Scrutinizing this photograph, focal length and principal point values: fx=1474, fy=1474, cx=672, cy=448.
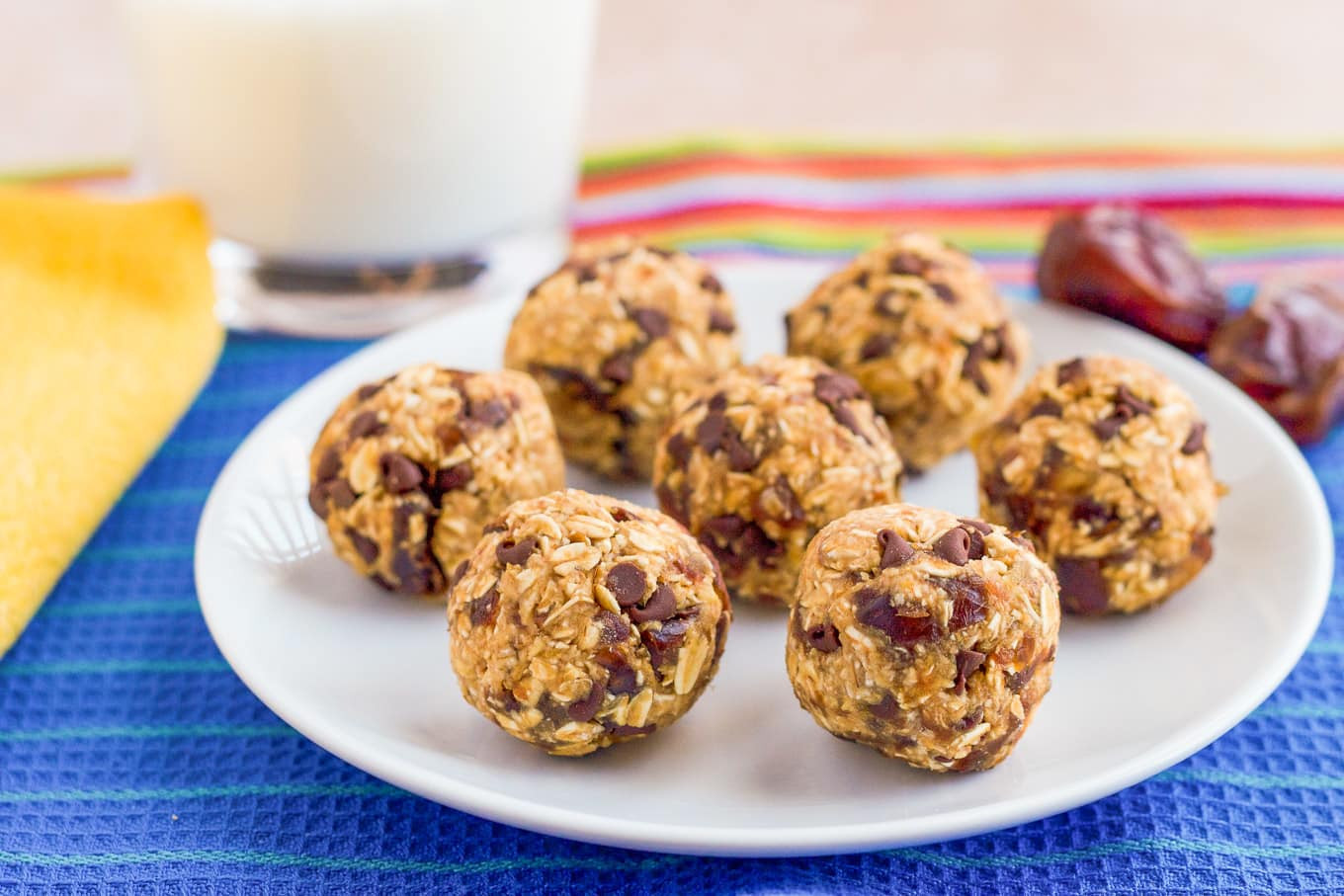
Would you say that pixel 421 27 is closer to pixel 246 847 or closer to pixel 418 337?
pixel 418 337

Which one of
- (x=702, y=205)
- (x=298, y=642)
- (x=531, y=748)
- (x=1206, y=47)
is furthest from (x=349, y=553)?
(x=1206, y=47)

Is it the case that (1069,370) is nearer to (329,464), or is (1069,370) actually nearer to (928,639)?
(928,639)

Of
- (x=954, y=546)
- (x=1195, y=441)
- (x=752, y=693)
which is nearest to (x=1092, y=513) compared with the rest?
(x=1195, y=441)

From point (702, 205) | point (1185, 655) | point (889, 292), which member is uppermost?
point (889, 292)

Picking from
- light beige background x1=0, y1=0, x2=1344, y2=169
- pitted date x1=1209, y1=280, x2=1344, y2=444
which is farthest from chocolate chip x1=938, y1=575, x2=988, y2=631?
light beige background x1=0, y1=0, x2=1344, y2=169

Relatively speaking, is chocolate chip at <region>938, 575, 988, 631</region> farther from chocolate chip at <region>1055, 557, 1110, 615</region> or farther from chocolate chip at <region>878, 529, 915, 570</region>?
chocolate chip at <region>1055, 557, 1110, 615</region>

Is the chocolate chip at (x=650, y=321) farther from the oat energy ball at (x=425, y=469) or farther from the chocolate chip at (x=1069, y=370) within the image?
the chocolate chip at (x=1069, y=370)
